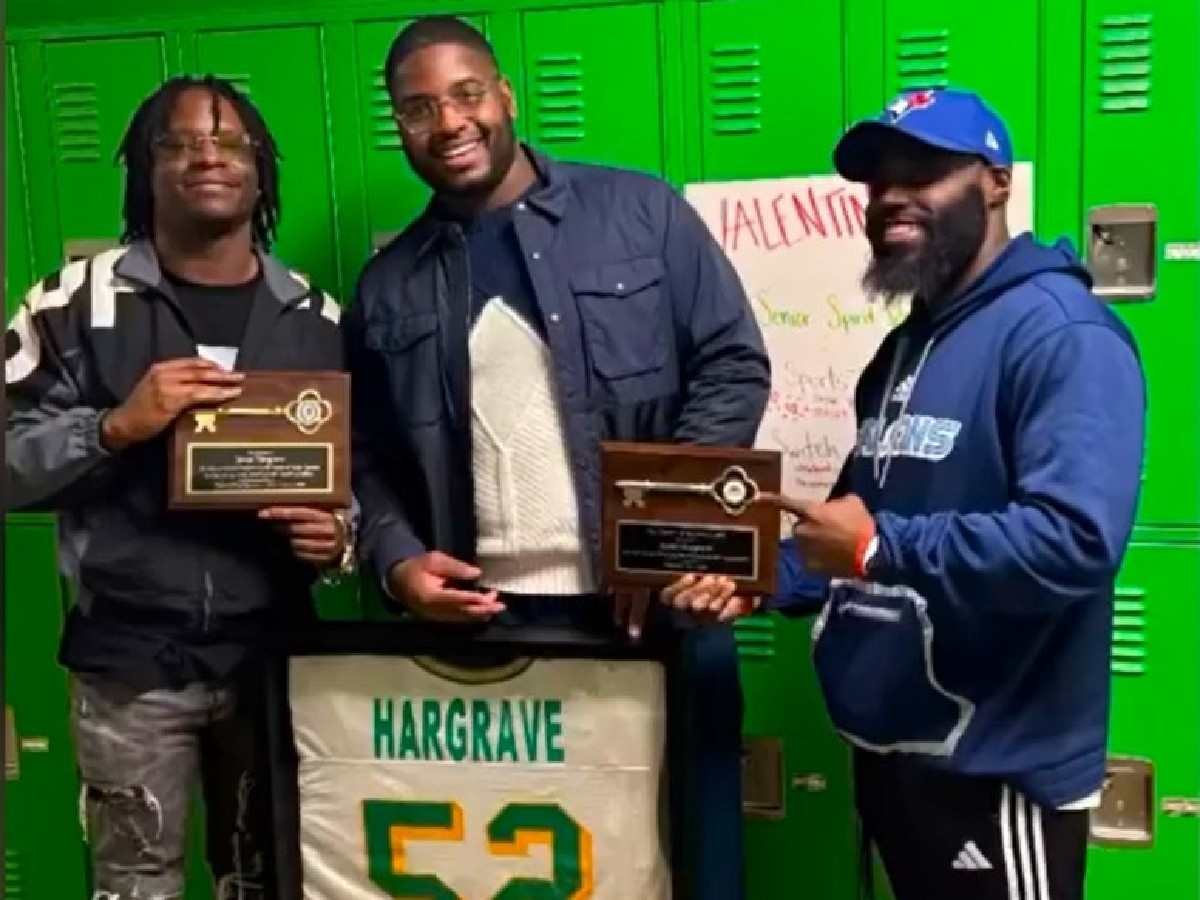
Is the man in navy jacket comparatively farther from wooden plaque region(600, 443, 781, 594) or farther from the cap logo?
the cap logo

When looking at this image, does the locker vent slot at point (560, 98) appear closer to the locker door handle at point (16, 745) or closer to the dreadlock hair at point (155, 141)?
the dreadlock hair at point (155, 141)

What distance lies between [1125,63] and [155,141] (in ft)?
4.67

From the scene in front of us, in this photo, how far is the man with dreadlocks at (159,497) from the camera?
186 centimetres

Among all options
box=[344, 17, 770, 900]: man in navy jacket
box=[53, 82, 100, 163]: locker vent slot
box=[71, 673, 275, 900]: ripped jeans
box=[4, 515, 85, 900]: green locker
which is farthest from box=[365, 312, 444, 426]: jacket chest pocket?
box=[4, 515, 85, 900]: green locker

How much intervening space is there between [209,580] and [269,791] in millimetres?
317

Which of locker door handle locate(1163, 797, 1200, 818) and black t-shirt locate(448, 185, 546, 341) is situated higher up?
black t-shirt locate(448, 185, 546, 341)

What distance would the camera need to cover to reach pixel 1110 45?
2025 millimetres

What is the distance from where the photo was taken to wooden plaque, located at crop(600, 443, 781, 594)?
1.60 metres

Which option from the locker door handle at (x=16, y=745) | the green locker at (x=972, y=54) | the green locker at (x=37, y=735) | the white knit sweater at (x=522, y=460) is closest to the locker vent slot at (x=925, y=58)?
the green locker at (x=972, y=54)

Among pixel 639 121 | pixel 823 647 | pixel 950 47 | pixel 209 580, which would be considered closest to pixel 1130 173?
pixel 950 47

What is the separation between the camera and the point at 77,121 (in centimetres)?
240

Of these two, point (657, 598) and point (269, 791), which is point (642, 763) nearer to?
point (657, 598)

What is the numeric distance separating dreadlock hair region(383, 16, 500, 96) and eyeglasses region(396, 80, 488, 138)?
2.0 inches

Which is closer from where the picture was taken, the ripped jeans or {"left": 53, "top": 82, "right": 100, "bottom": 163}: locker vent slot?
the ripped jeans
